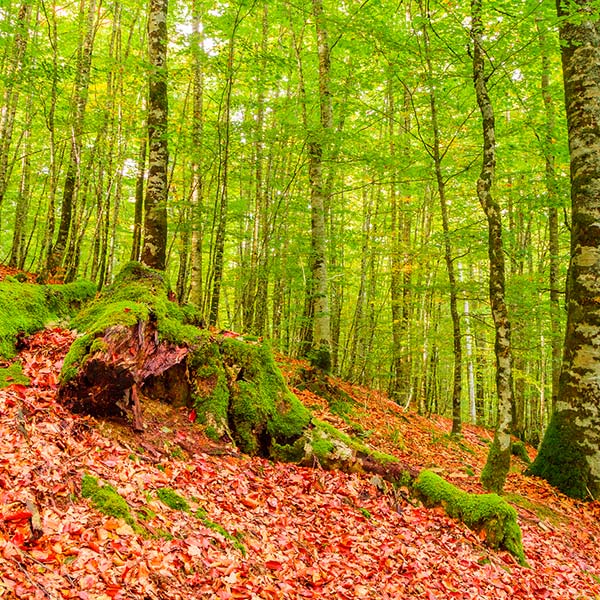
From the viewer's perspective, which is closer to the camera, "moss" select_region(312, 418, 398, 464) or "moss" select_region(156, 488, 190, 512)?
"moss" select_region(156, 488, 190, 512)

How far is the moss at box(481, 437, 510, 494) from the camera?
272 inches

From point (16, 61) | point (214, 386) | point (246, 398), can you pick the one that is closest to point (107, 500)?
point (214, 386)

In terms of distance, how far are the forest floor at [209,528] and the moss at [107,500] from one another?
0.12 ft

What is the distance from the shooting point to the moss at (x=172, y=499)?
153 inches

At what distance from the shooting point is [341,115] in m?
11.5

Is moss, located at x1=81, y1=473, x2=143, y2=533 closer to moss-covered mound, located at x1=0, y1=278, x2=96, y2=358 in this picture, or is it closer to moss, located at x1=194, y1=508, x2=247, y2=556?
moss, located at x1=194, y1=508, x2=247, y2=556

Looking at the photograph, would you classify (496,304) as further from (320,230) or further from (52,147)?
(52,147)

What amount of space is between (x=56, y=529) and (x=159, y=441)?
2.10m

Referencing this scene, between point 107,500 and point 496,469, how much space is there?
20.1 ft

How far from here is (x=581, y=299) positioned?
8.46 m

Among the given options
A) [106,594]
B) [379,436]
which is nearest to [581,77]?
[379,436]

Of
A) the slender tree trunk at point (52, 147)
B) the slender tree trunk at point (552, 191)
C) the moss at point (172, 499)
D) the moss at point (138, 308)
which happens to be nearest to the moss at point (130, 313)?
the moss at point (138, 308)

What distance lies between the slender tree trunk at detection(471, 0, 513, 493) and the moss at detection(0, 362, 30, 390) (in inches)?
256

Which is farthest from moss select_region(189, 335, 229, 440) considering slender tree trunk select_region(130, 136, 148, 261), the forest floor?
slender tree trunk select_region(130, 136, 148, 261)
